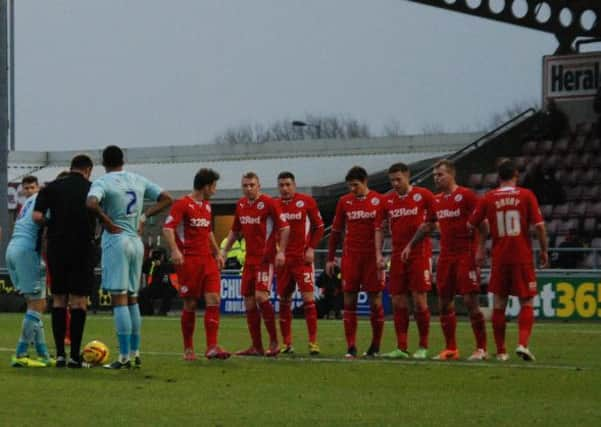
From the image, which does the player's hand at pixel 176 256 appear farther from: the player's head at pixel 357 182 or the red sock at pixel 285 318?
the red sock at pixel 285 318

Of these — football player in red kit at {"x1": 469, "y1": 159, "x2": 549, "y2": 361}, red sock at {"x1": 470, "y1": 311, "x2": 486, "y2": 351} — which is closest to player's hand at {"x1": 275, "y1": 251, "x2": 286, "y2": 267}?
red sock at {"x1": 470, "y1": 311, "x2": 486, "y2": 351}

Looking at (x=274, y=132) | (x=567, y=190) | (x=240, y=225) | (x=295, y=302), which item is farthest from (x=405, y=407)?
(x=274, y=132)

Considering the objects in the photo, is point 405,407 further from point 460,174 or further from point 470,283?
point 460,174

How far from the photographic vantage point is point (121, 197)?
1595 cm

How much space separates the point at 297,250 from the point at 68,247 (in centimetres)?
449

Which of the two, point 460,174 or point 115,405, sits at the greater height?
point 460,174

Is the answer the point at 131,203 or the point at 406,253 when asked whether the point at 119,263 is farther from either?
the point at 406,253

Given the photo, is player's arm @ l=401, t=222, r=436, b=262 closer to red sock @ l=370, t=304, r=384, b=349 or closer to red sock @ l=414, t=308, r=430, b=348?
red sock @ l=414, t=308, r=430, b=348

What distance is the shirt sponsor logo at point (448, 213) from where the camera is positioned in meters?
18.1

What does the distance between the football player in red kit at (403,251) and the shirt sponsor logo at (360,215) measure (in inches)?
6.4

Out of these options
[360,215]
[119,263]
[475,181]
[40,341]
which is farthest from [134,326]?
[475,181]

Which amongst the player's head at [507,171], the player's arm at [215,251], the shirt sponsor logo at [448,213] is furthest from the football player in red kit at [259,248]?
the player's head at [507,171]

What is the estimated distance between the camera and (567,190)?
41.1 metres

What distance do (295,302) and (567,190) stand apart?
9.77 m
